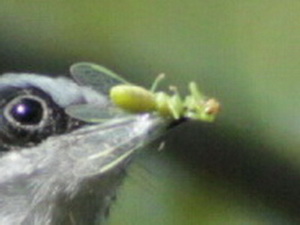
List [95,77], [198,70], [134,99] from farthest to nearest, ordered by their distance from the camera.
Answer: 1. [198,70]
2. [95,77]
3. [134,99]

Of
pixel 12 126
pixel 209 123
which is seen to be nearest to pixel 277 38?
pixel 209 123

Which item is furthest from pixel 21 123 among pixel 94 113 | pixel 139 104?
pixel 139 104

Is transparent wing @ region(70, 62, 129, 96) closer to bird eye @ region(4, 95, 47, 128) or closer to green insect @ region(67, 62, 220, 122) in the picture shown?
green insect @ region(67, 62, 220, 122)

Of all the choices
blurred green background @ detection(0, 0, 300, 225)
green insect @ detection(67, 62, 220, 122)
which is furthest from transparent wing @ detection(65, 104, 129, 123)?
blurred green background @ detection(0, 0, 300, 225)

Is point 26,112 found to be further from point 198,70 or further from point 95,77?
point 198,70

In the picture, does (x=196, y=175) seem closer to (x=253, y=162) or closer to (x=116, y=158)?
(x=253, y=162)

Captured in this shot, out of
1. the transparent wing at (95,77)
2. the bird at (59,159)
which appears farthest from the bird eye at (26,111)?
the transparent wing at (95,77)

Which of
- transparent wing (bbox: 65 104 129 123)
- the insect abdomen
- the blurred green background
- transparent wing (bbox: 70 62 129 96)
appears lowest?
the blurred green background
